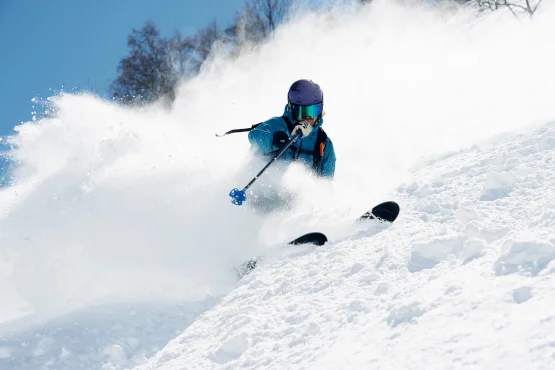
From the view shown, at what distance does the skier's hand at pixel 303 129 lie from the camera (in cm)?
511

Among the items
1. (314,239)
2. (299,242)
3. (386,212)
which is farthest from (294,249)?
(386,212)

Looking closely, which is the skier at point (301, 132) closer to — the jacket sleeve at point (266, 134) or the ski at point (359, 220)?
the jacket sleeve at point (266, 134)

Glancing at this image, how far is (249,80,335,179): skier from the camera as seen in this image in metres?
5.21

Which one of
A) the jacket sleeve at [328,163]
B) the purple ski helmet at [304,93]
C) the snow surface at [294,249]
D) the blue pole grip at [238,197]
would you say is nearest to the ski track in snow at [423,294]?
the snow surface at [294,249]

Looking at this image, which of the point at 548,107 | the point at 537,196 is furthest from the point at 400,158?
the point at 537,196

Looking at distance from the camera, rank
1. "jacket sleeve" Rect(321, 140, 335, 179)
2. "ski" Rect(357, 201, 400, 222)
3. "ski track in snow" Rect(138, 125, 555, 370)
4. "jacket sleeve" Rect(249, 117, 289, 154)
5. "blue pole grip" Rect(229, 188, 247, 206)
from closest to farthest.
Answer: "ski track in snow" Rect(138, 125, 555, 370) → "ski" Rect(357, 201, 400, 222) → "blue pole grip" Rect(229, 188, 247, 206) → "jacket sleeve" Rect(249, 117, 289, 154) → "jacket sleeve" Rect(321, 140, 335, 179)

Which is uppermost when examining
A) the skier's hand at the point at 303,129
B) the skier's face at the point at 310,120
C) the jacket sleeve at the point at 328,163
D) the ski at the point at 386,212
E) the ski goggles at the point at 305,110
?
the ski goggles at the point at 305,110

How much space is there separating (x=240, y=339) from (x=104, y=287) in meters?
1.90

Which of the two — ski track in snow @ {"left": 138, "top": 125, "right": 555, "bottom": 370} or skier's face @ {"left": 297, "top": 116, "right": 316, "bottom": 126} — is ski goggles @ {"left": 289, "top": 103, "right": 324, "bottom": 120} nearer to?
skier's face @ {"left": 297, "top": 116, "right": 316, "bottom": 126}

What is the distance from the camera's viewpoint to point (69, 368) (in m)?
3.13

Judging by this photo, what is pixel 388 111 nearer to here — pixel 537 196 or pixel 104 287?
pixel 537 196

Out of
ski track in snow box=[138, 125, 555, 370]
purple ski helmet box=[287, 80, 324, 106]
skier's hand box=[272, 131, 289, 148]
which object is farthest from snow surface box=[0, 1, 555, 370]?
purple ski helmet box=[287, 80, 324, 106]

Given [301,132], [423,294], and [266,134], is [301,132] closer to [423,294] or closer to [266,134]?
[266,134]

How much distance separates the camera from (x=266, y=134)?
17.2 feet
